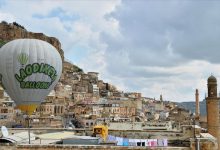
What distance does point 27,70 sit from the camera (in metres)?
33.0

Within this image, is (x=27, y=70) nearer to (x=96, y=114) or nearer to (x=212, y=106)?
(x=212, y=106)

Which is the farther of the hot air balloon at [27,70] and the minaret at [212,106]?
the minaret at [212,106]

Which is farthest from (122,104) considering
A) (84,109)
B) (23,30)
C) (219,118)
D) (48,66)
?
(48,66)

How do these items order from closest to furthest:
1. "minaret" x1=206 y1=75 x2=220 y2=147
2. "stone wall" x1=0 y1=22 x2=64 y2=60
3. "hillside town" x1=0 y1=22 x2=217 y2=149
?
"hillside town" x1=0 y1=22 x2=217 y2=149 < "minaret" x1=206 y1=75 x2=220 y2=147 < "stone wall" x1=0 y1=22 x2=64 y2=60

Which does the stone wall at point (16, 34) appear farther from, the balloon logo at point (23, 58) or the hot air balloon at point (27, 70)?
the balloon logo at point (23, 58)

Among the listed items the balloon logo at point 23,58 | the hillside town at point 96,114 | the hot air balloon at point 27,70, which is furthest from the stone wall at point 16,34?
the balloon logo at point 23,58

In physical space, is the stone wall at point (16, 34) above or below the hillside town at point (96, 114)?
above

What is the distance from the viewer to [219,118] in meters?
42.2

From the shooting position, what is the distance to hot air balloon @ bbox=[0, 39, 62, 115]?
3303 cm

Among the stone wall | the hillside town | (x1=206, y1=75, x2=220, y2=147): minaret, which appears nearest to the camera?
the hillside town

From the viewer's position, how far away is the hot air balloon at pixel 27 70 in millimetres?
33031

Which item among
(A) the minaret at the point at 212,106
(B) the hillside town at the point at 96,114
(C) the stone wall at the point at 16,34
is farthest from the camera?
(C) the stone wall at the point at 16,34

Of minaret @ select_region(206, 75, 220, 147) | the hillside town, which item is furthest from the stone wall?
minaret @ select_region(206, 75, 220, 147)

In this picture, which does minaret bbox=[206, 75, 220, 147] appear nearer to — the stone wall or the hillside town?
the hillside town
